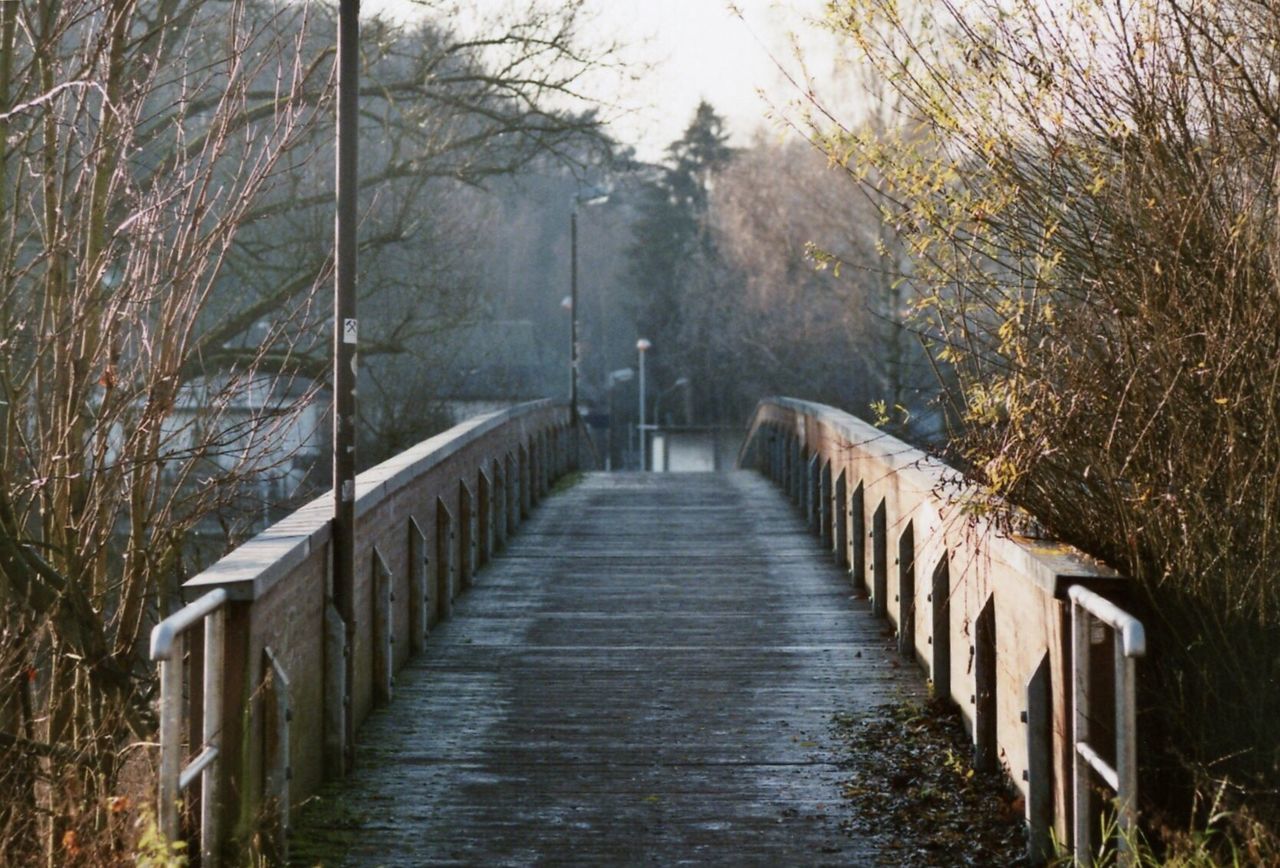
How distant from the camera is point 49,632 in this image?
27.7 ft

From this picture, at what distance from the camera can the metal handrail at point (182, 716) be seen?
5238 mm

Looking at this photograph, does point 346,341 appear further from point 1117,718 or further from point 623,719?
point 1117,718

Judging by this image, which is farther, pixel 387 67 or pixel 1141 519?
pixel 387 67

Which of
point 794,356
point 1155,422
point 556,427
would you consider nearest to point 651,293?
point 794,356

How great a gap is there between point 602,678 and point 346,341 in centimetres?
298

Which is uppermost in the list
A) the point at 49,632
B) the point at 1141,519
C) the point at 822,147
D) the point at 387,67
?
the point at 387,67

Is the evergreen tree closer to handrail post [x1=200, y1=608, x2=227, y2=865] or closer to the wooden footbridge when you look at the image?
the wooden footbridge

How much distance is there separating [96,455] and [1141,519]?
15.6 ft

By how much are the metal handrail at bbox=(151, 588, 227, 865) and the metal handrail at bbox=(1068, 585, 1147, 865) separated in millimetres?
2763

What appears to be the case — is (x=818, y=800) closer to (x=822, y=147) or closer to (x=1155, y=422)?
(x=1155, y=422)

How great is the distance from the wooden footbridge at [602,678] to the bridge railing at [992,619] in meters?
0.02

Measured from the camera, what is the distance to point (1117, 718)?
546cm

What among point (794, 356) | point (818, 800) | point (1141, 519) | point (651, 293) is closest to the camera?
point (1141, 519)

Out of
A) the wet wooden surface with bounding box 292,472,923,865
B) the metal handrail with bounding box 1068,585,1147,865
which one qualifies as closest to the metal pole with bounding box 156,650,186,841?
the wet wooden surface with bounding box 292,472,923,865
